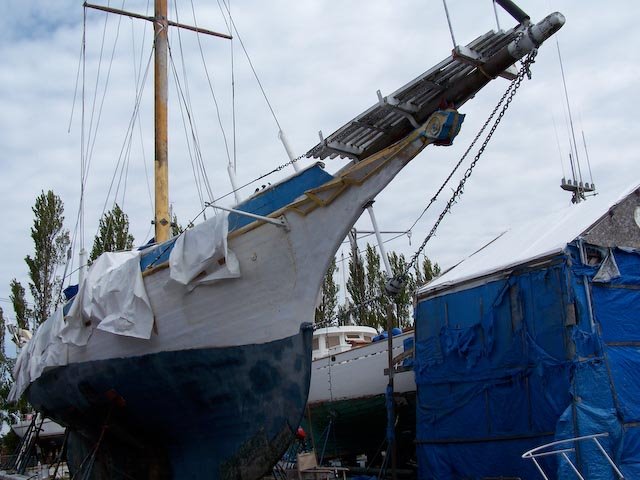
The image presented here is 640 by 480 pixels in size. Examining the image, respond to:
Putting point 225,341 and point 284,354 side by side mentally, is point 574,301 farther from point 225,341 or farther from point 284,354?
point 225,341

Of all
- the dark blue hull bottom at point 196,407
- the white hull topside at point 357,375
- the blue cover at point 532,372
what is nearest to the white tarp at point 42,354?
the dark blue hull bottom at point 196,407

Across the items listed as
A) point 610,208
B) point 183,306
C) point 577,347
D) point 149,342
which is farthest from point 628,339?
point 149,342

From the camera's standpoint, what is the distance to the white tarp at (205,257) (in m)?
7.63

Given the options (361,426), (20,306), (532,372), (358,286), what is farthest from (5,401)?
(532,372)

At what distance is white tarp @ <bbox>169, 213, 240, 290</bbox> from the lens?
7.63 m

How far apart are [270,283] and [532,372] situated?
3419 millimetres

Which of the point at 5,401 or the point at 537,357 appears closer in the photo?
the point at 537,357

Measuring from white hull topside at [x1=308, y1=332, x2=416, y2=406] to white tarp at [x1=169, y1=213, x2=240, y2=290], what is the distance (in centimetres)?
455

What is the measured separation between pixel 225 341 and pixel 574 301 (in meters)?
→ 4.31

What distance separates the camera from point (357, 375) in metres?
12.1

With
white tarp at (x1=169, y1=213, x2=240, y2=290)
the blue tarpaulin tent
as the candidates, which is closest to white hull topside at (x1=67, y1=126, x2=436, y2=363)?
white tarp at (x1=169, y1=213, x2=240, y2=290)

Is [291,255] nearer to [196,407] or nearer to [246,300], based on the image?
[246,300]

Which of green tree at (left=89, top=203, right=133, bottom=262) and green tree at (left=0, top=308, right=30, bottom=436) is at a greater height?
green tree at (left=89, top=203, right=133, bottom=262)

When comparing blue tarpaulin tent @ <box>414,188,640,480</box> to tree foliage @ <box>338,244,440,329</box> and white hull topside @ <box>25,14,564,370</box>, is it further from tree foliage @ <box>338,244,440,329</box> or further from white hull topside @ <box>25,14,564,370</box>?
tree foliage @ <box>338,244,440,329</box>
